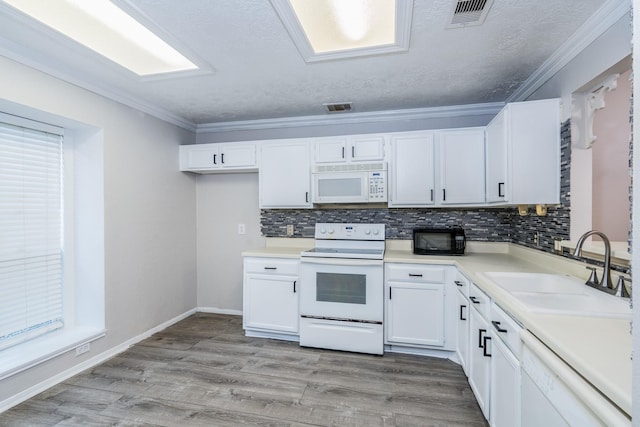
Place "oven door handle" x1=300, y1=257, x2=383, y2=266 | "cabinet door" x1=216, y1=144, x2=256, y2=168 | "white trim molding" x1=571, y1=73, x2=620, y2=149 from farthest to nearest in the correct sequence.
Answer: "cabinet door" x1=216, y1=144, x2=256, y2=168 → "oven door handle" x1=300, y1=257, x2=383, y2=266 → "white trim molding" x1=571, y1=73, x2=620, y2=149

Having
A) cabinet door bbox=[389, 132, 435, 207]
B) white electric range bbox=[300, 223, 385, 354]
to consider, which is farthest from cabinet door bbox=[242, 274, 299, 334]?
cabinet door bbox=[389, 132, 435, 207]

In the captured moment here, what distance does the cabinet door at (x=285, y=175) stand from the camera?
10.3 ft

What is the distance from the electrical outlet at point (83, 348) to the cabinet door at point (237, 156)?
6.49 feet

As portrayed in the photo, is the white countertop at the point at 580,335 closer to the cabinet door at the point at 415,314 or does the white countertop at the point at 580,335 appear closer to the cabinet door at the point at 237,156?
the cabinet door at the point at 415,314

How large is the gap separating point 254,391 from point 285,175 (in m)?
1.95

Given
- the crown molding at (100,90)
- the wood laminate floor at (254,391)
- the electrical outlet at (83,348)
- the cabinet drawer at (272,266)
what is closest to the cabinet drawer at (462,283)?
the wood laminate floor at (254,391)

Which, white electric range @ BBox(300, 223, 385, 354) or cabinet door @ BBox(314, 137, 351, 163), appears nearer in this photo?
white electric range @ BBox(300, 223, 385, 354)

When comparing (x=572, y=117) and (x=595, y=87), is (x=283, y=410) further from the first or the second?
(x=595, y=87)

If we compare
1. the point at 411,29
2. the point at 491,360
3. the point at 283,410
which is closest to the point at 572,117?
the point at 411,29

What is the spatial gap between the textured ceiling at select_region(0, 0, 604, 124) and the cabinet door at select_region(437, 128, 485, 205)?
0.39 meters

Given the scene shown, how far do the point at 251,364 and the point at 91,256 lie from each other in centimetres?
163

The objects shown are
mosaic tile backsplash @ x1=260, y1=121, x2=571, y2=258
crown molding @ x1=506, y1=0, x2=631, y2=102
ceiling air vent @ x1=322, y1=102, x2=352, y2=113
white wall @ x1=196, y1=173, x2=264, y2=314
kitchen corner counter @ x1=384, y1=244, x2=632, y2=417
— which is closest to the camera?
kitchen corner counter @ x1=384, y1=244, x2=632, y2=417

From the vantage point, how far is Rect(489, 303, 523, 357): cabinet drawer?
1.34 m

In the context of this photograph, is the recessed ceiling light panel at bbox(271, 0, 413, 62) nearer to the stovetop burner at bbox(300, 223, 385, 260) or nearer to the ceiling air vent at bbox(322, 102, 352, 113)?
the ceiling air vent at bbox(322, 102, 352, 113)
